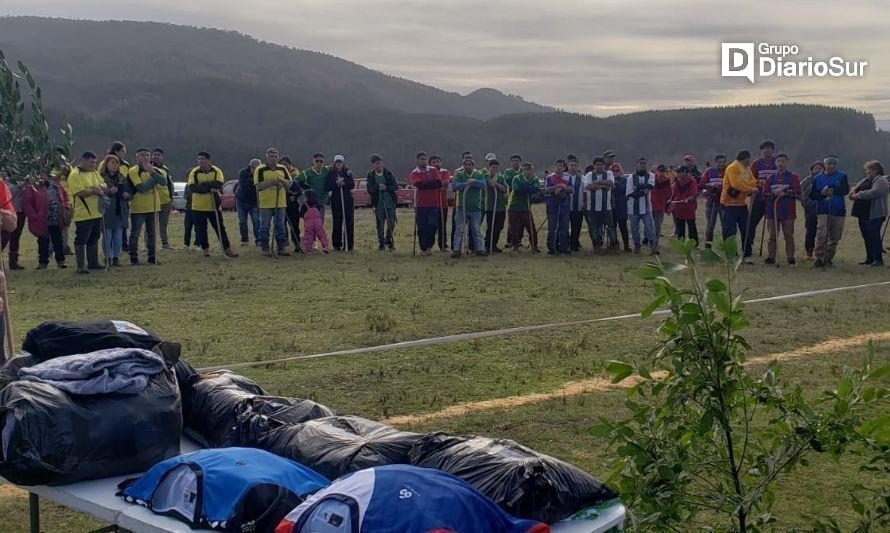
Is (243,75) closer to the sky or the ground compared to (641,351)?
closer to the sky

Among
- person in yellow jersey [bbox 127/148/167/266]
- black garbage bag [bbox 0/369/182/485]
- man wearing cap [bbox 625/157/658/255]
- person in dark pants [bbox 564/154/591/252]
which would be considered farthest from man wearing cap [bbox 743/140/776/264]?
black garbage bag [bbox 0/369/182/485]

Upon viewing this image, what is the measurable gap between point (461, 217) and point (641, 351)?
370 inches

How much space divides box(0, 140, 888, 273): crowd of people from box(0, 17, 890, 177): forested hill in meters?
77.9

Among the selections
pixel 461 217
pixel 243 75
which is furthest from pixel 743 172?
pixel 243 75

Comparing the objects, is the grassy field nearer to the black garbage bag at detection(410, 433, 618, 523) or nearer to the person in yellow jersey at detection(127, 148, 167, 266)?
the person in yellow jersey at detection(127, 148, 167, 266)

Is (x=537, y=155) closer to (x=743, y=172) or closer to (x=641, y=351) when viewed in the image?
(x=743, y=172)

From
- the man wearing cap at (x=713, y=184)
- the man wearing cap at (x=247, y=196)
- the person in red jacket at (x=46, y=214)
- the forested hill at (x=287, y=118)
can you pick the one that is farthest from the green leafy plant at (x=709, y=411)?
the forested hill at (x=287, y=118)

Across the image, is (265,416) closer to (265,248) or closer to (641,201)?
(265,248)

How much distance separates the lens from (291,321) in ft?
38.3

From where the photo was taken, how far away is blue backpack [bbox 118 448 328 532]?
3.82m

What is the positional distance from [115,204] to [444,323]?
26.6 feet

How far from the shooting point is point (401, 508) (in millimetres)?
3227

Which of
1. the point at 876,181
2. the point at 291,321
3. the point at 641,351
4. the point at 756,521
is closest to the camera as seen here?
the point at 756,521

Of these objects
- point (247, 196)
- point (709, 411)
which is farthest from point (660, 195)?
point (709, 411)
